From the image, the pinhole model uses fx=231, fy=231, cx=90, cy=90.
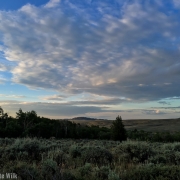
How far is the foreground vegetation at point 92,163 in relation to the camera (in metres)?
6.83

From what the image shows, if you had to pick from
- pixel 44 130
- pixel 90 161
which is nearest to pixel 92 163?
pixel 90 161

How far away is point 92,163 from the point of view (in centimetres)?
981

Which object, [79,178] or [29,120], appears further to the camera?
[29,120]

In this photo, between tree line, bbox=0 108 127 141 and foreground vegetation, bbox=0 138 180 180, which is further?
tree line, bbox=0 108 127 141

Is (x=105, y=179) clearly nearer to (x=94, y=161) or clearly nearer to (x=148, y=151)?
(x=94, y=161)

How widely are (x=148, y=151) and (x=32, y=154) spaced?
231 inches

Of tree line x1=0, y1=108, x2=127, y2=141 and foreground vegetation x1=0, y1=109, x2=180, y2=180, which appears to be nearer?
foreground vegetation x1=0, y1=109, x2=180, y2=180

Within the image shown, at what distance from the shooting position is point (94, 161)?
10.2 meters

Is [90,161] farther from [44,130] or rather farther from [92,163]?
[44,130]

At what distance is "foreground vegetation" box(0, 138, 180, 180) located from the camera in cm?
683

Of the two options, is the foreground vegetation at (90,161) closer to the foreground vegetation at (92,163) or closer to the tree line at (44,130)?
the foreground vegetation at (92,163)

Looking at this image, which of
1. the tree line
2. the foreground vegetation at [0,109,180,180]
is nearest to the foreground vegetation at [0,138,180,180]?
the foreground vegetation at [0,109,180,180]

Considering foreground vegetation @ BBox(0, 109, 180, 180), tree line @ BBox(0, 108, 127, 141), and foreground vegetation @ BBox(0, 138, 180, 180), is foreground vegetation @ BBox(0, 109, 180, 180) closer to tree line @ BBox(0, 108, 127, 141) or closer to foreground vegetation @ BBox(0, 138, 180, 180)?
foreground vegetation @ BBox(0, 138, 180, 180)

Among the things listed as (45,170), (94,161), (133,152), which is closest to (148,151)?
(133,152)
